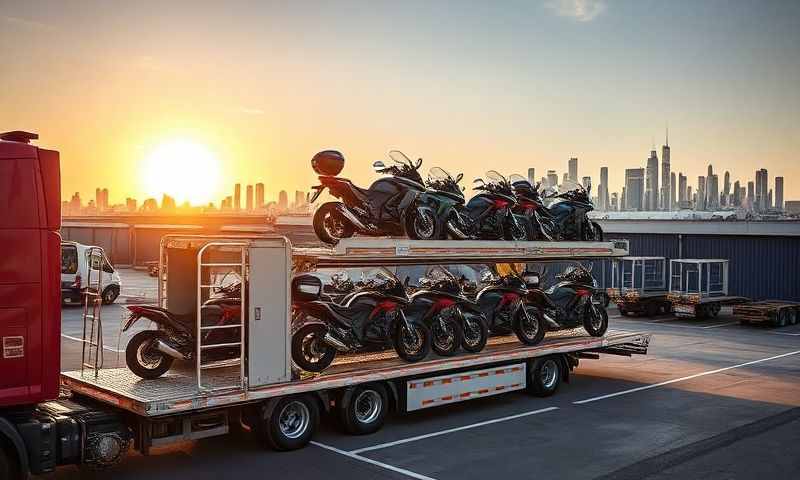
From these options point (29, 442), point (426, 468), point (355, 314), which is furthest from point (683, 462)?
point (29, 442)

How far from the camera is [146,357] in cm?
951

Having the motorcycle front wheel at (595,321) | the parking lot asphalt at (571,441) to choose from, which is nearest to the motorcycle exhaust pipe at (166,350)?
the parking lot asphalt at (571,441)

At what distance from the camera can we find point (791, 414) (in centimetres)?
1259

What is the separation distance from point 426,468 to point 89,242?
5072 centimetres

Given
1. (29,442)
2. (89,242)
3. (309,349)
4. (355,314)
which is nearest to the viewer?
(29,442)

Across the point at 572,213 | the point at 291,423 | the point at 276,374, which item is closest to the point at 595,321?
the point at 572,213

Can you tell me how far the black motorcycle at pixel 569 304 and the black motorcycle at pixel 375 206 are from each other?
10.4 ft

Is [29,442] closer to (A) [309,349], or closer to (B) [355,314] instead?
(A) [309,349]

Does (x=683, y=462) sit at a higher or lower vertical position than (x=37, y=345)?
lower

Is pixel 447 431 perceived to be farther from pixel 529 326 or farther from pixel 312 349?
pixel 529 326

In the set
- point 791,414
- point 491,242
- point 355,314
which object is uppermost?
point 491,242

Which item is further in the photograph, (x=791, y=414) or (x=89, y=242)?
(x=89, y=242)

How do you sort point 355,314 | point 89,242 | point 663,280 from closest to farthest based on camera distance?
1. point 355,314
2. point 663,280
3. point 89,242

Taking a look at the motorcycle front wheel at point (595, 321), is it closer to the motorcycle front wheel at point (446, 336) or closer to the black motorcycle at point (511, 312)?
the black motorcycle at point (511, 312)
